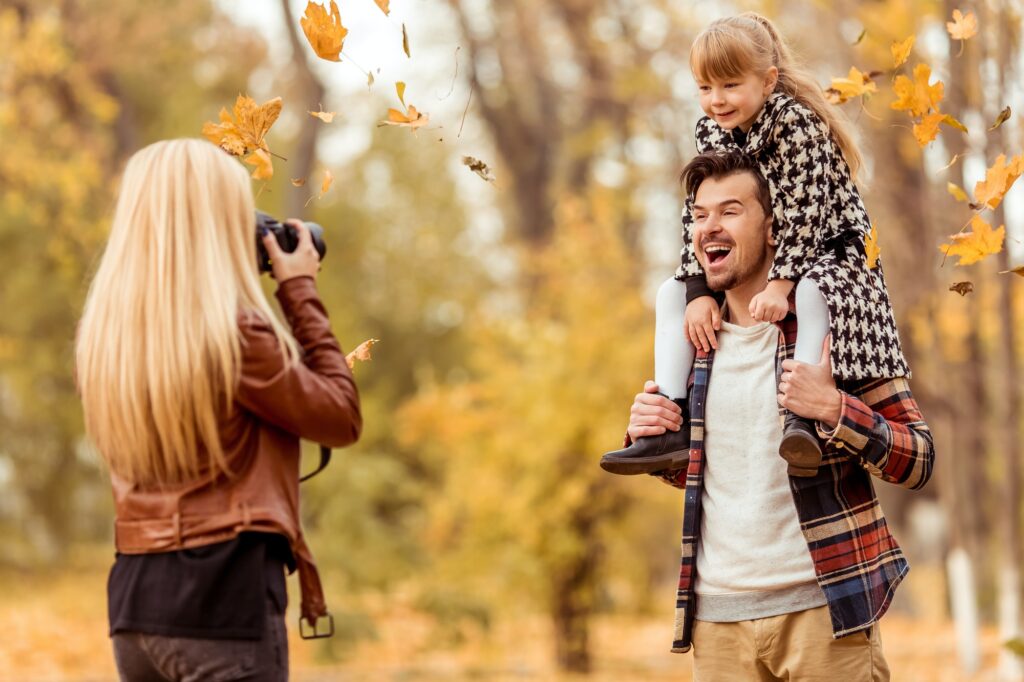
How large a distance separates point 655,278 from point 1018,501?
6.11 m

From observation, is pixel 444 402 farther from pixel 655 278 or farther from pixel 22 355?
pixel 22 355

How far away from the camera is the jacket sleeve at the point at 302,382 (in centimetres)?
235

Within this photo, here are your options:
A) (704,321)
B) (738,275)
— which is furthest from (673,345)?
(738,275)

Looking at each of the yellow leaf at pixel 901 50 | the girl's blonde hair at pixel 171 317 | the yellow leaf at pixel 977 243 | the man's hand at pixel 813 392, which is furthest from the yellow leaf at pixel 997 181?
the girl's blonde hair at pixel 171 317

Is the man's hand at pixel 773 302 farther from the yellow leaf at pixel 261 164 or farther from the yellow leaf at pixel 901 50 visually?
the yellow leaf at pixel 261 164

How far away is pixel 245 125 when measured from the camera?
2791mm

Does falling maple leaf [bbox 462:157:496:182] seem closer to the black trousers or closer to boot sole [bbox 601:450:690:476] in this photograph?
boot sole [bbox 601:450:690:476]

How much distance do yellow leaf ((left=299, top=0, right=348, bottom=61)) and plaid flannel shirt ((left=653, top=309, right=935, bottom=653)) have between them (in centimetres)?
114

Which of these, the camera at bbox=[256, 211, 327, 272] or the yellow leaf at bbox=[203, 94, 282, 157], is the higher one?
the yellow leaf at bbox=[203, 94, 282, 157]

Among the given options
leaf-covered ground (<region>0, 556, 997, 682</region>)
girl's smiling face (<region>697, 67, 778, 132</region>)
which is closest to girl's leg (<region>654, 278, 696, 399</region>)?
girl's smiling face (<region>697, 67, 778, 132</region>)

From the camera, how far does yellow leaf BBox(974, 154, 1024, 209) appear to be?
8.91 ft

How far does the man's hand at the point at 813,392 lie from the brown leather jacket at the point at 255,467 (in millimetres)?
853

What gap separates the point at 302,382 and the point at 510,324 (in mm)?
7112

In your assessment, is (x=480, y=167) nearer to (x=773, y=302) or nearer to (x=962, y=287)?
(x=773, y=302)
